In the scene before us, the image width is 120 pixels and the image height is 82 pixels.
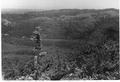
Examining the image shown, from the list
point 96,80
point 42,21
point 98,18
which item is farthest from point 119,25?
point 42,21

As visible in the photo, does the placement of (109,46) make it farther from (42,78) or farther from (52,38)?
(42,78)

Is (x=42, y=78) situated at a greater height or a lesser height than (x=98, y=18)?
lesser

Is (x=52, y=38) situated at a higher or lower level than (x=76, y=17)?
lower

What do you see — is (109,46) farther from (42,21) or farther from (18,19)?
(18,19)

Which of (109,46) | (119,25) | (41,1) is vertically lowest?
(109,46)

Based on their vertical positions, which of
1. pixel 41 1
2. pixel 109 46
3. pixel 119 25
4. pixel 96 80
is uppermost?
pixel 41 1

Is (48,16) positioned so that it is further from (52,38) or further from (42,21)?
(52,38)

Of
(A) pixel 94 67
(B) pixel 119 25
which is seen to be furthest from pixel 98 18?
(A) pixel 94 67

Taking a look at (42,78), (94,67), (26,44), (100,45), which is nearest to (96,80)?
(94,67)
